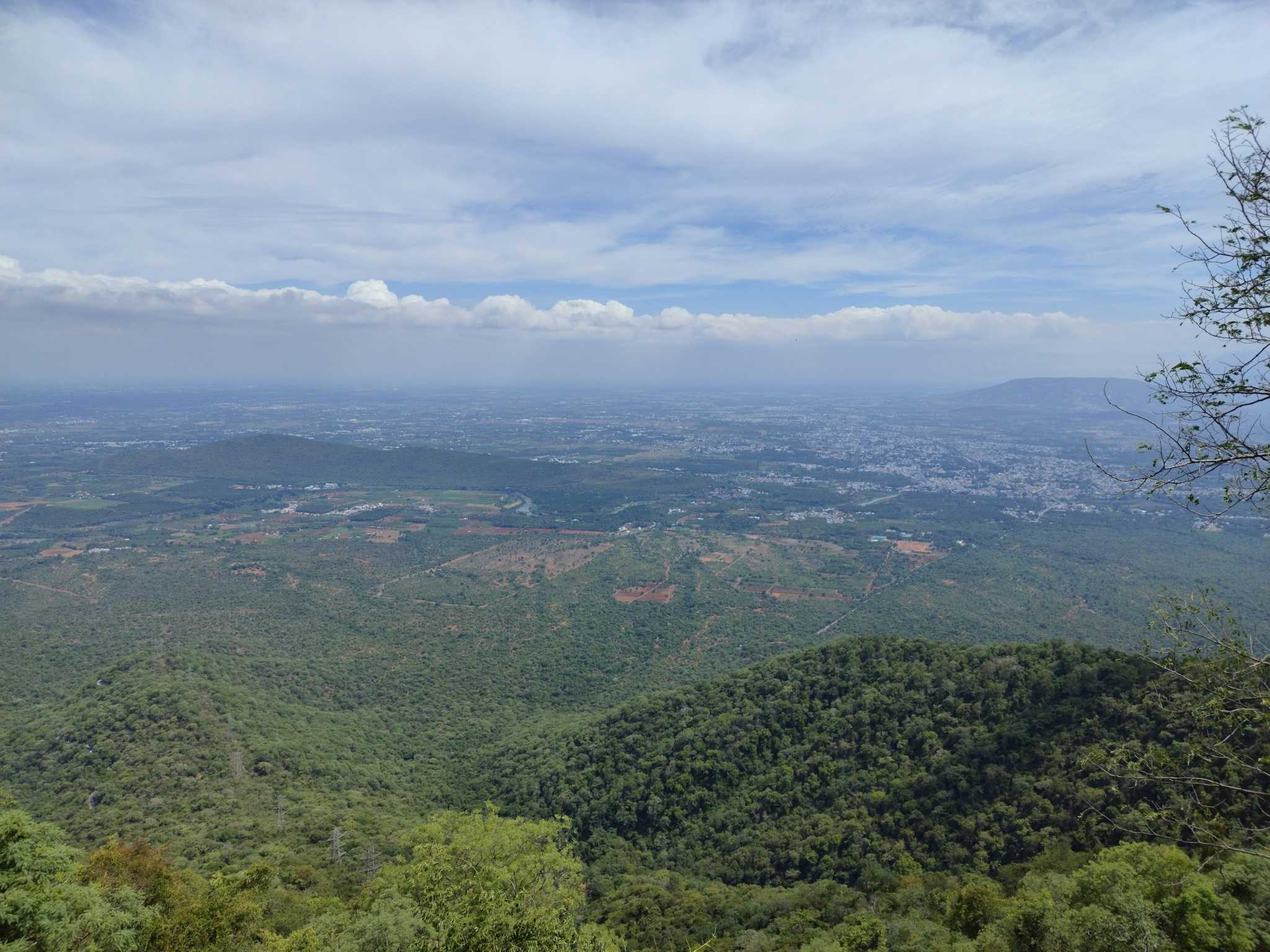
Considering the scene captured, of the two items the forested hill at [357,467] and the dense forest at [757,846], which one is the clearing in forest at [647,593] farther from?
the forested hill at [357,467]

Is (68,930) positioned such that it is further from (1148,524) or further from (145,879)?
(1148,524)

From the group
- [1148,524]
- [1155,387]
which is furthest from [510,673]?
[1148,524]

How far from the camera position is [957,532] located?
394ft

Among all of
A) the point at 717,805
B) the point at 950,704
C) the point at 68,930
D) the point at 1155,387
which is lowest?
the point at 717,805

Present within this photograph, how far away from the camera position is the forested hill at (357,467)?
171 m

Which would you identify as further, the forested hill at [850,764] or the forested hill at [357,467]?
the forested hill at [357,467]

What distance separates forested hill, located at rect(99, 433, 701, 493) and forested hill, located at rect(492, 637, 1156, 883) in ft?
413

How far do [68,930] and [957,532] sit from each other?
131524mm

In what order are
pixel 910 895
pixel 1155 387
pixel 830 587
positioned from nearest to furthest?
pixel 1155 387
pixel 910 895
pixel 830 587

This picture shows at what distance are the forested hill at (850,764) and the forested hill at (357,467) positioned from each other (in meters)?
126

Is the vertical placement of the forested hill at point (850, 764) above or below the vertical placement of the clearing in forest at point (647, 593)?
above

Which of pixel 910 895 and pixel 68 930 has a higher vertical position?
pixel 68 930

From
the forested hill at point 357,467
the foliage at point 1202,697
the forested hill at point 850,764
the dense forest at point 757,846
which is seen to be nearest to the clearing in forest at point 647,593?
the dense forest at point 757,846

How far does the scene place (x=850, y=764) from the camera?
3512 cm
